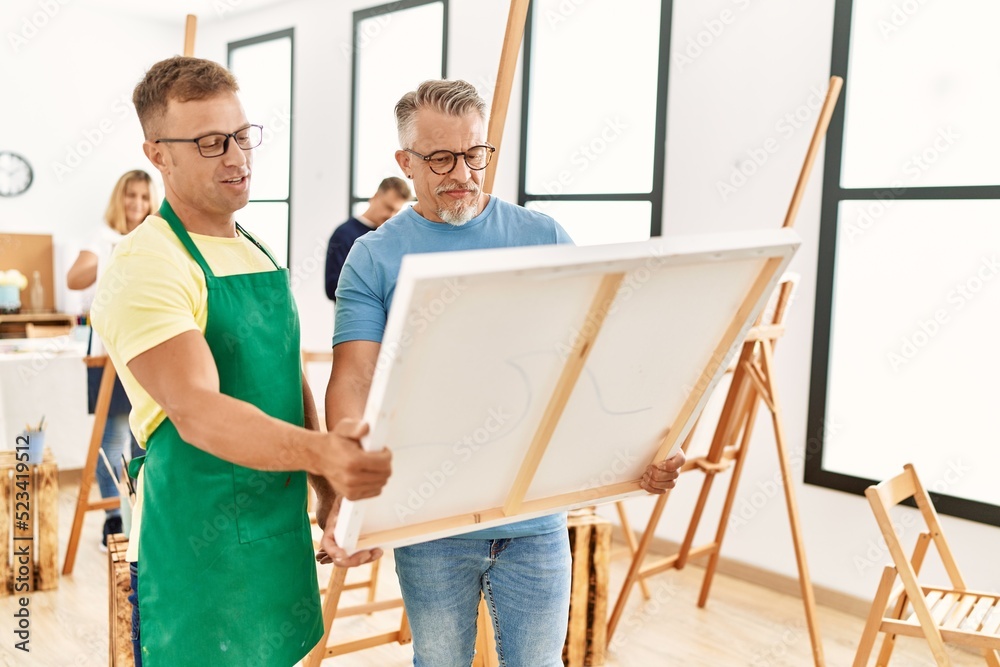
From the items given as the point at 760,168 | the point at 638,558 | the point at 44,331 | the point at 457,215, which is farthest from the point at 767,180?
the point at 44,331

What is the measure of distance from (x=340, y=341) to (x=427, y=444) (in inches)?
14.9

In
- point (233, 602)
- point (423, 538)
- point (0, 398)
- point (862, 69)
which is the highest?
point (862, 69)

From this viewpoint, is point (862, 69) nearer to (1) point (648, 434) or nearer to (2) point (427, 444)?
(1) point (648, 434)

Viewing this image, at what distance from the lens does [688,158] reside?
13.2 ft

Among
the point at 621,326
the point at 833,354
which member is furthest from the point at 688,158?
the point at 621,326

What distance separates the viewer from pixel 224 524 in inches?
55.8

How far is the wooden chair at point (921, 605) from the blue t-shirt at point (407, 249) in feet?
3.73

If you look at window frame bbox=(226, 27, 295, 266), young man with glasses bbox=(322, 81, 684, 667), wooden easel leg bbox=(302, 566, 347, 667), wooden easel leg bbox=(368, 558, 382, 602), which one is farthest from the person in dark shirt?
young man with glasses bbox=(322, 81, 684, 667)

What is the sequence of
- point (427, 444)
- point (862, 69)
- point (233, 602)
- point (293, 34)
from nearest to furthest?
point (427, 444), point (233, 602), point (862, 69), point (293, 34)

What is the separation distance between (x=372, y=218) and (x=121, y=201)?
3.65ft

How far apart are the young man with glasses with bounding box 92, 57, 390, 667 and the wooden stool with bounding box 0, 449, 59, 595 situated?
8.25ft

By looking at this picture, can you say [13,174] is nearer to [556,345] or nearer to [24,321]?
[24,321]

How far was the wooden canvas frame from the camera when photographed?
1.13 meters

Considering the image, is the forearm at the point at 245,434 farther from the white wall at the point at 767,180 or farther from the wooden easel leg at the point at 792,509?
the white wall at the point at 767,180
